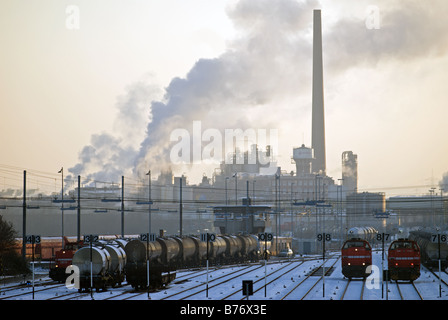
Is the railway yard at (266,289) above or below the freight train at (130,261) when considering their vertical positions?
below

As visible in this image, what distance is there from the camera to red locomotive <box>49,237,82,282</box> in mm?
54219

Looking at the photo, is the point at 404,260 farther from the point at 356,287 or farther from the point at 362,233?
the point at 362,233

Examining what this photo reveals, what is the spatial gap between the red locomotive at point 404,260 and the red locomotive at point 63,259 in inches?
901

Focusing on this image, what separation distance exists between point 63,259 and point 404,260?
2493 cm

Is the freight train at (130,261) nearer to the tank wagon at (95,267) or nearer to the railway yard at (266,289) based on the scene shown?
the tank wagon at (95,267)

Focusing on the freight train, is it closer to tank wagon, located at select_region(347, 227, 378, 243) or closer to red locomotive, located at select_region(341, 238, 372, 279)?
red locomotive, located at select_region(341, 238, 372, 279)

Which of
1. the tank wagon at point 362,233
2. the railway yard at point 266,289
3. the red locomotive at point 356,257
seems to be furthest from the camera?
the tank wagon at point 362,233

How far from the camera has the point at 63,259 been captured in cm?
5475

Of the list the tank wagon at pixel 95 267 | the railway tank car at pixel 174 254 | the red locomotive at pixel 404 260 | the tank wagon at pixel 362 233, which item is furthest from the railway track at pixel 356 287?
the tank wagon at pixel 362 233

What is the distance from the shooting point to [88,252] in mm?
48750

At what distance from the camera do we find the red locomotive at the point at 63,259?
54.2 meters

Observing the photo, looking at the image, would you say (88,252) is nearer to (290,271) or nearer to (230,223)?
(290,271)
